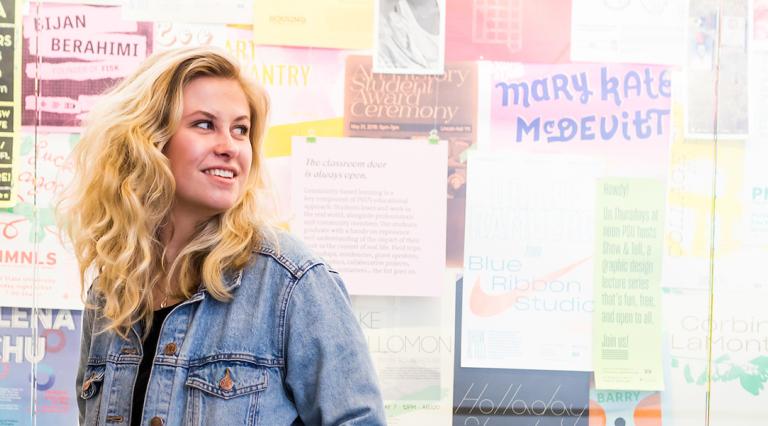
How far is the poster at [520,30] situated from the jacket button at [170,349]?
163cm

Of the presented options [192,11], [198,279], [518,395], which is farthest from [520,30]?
[198,279]

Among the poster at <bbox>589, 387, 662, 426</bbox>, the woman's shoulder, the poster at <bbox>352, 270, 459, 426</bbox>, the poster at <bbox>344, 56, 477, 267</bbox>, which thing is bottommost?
the poster at <bbox>589, 387, 662, 426</bbox>

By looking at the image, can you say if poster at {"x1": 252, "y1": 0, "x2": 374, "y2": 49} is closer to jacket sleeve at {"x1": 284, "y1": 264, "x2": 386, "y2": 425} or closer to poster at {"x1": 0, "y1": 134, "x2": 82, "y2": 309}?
poster at {"x1": 0, "y1": 134, "x2": 82, "y2": 309}

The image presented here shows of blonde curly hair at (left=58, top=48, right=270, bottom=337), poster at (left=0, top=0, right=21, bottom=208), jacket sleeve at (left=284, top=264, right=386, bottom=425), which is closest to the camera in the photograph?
jacket sleeve at (left=284, top=264, right=386, bottom=425)

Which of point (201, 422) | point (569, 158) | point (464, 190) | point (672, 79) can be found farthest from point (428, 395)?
point (201, 422)

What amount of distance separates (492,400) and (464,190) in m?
0.67

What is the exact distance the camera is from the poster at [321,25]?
2736 millimetres

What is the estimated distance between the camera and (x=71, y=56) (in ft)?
8.87

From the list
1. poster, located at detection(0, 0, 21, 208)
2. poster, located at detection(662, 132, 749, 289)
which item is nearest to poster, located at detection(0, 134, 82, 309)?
poster, located at detection(0, 0, 21, 208)

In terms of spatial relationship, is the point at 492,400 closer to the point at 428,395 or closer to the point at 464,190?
the point at 428,395

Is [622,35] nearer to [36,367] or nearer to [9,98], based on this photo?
[9,98]

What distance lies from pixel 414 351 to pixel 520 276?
41cm

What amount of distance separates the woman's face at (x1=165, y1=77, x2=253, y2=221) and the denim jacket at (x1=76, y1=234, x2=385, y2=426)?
14 centimetres

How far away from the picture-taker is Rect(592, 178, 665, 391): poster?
9.02 feet
